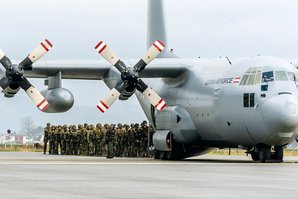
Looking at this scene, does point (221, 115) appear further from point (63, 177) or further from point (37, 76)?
point (63, 177)

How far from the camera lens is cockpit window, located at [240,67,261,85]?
30.4 metres

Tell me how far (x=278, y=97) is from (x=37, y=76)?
38.6 feet

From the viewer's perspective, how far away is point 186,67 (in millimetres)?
35062

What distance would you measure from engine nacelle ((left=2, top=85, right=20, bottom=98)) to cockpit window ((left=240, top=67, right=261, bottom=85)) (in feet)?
29.6

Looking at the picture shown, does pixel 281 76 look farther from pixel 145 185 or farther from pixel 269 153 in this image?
pixel 145 185

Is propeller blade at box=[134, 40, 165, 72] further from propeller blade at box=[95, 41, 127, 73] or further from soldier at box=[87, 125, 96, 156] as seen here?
soldier at box=[87, 125, 96, 156]

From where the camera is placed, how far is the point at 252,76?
101 ft

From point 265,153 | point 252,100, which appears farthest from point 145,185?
point 265,153

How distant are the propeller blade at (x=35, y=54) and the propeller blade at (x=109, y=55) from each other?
2297mm

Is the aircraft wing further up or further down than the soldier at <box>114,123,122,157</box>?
further up

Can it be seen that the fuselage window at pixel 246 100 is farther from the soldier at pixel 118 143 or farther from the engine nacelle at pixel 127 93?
the soldier at pixel 118 143

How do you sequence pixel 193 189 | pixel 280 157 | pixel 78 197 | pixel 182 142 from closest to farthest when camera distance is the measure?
pixel 78 197
pixel 193 189
pixel 280 157
pixel 182 142

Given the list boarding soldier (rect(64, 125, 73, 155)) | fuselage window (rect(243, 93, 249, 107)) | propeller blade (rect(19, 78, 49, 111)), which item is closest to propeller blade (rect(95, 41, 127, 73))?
propeller blade (rect(19, 78, 49, 111))

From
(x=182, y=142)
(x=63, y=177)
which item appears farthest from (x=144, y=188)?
(x=182, y=142)
